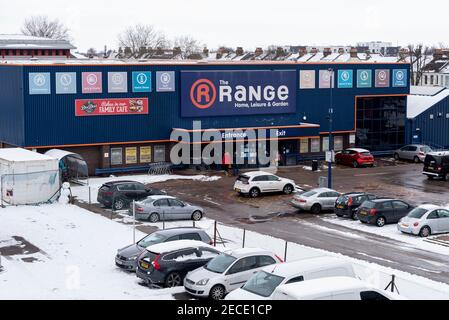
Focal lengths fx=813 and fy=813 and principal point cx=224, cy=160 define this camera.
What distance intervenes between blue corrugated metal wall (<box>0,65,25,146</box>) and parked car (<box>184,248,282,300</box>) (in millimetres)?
27287

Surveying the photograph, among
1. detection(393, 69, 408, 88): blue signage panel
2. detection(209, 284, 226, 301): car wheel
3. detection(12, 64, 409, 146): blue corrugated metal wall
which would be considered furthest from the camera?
detection(393, 69, 408, 88): blue signage panel

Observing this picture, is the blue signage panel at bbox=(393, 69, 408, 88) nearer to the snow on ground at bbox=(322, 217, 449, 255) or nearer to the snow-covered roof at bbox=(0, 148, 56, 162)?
the snow on ground at bbox=(322, 217, 449, 255)

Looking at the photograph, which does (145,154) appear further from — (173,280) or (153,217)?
(173,280)

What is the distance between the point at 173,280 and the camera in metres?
23.2

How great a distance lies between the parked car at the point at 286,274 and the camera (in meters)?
18.7

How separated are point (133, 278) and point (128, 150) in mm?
26060

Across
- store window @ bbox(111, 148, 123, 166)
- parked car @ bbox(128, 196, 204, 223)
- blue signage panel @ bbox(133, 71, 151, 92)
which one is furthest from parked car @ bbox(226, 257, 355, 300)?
blue signage panel @ bbox(133, 71, 151, 92)

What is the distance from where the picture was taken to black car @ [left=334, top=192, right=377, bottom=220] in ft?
119

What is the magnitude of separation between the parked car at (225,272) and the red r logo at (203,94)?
29448 mm

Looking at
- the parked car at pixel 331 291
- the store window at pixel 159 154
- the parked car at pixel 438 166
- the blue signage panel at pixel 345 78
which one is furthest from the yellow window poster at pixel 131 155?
the parked car at pixel 331 291

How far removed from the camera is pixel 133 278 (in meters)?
24.5

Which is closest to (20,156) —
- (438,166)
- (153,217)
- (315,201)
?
(153,217)

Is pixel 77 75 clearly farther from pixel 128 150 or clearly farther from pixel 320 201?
pixel 320 201

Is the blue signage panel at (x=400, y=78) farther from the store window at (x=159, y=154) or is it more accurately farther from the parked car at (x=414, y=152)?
the store window at (x=159, y=154)
